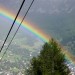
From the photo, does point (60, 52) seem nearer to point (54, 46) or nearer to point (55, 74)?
point (54, 46)

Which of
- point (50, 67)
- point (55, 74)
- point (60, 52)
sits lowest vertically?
point (55, 74)

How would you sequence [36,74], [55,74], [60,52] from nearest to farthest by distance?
1. [55,74]
2. [36,74]
3. [60,52]

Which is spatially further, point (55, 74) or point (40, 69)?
point (40, 69)

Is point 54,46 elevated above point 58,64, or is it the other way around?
point 54,46

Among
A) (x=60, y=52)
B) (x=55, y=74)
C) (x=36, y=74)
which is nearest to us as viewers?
(x=55, y=74)

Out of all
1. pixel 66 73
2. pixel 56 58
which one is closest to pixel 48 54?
pixel 56 58

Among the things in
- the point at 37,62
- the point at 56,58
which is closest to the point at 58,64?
the point at 56,58

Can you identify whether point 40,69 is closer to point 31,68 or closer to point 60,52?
point 31,68
